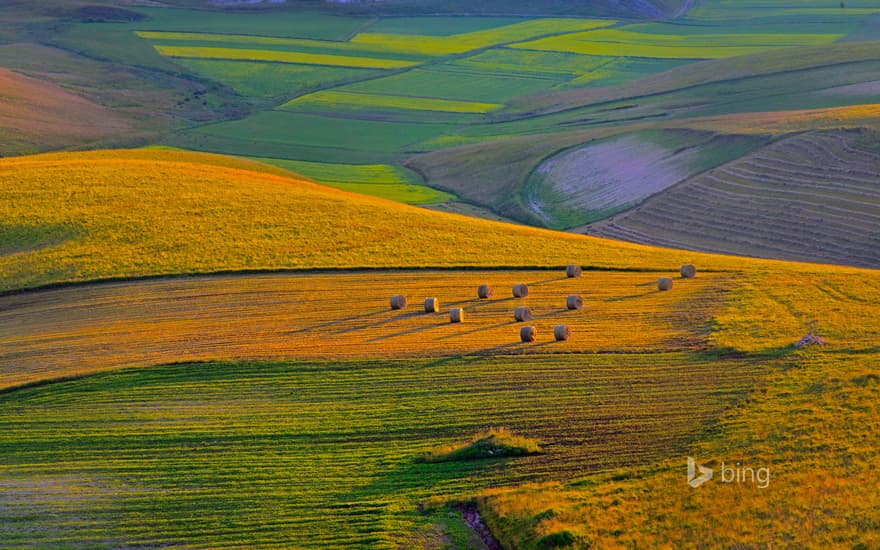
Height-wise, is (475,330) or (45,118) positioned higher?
(45,118)

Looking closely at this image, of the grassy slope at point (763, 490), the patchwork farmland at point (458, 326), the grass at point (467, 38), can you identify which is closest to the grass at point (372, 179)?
the patchwork farmland at point (458, 326)

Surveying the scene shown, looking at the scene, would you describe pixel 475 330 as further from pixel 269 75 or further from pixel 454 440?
pixel 269 75

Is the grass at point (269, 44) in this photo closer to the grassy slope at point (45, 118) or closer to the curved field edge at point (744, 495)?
the grassy slope at point (45, 118)

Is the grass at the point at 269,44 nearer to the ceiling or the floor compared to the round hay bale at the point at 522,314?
nearer to the ceiling

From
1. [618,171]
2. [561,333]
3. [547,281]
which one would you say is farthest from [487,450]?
[618,171]

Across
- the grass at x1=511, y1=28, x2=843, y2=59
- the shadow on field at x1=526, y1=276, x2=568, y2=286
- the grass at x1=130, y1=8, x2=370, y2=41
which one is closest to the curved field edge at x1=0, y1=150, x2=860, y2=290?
the shadow on field at x1=526, y1=276, x2=568, y2=286

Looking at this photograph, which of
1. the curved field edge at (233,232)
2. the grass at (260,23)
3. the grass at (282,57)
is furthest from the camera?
the grass at (260,23)

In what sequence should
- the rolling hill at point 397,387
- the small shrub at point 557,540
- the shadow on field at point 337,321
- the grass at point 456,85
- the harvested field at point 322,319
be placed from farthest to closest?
1. the grass at point 456,85
2. the shadow on field at point 337,321
3. the harvested field at point 322,319
4. the rolling hill at point 397,387
5. the small shrub at point 557,540

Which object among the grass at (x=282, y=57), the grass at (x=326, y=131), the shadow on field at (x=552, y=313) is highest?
the grass at (x=282, y=57)
